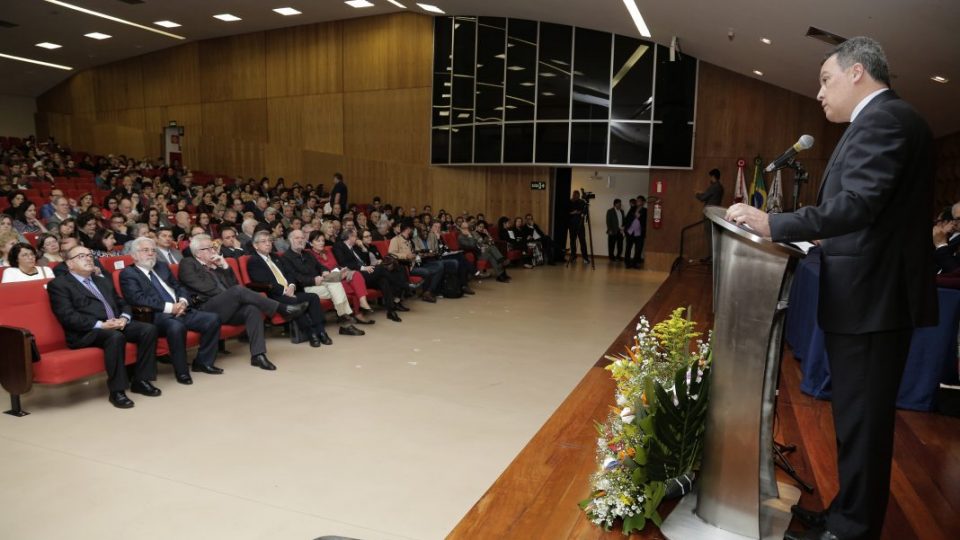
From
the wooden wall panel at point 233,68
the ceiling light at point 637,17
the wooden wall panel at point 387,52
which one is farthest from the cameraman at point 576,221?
the wooden wall panel at point 233,68

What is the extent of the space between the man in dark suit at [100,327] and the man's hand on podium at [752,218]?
410 centimetres

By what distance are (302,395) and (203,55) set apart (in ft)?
53.2

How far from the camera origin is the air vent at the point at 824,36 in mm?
6812

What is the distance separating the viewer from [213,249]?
5508mm

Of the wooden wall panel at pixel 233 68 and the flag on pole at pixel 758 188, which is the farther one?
the wooden wall panel at pixel 233 68

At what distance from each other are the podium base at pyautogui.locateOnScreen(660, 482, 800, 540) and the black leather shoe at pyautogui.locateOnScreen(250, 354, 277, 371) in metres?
3.90

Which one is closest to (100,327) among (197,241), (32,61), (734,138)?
(197,241)

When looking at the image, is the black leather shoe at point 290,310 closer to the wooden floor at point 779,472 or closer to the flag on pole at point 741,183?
the wooden floor at point 779,472

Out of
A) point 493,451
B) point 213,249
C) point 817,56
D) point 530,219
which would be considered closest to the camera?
point 493,451

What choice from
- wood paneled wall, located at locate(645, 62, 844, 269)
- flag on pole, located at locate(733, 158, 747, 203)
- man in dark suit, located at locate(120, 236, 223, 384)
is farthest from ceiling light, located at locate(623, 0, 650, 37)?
man in dark suit, located at locate(120, 236, 223, 384)

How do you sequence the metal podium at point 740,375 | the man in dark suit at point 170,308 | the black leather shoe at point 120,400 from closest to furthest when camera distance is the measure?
the metal podium at point 740,375 → the black leather shoe at point 120,400 → the man in dark suit at point 170,308

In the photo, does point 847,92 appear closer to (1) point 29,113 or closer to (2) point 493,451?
(2) point 493,451

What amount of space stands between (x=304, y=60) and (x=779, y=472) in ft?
52.1

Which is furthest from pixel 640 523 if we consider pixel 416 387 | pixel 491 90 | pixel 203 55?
pixel 203 55
